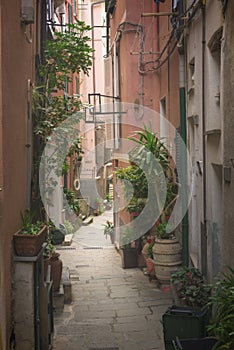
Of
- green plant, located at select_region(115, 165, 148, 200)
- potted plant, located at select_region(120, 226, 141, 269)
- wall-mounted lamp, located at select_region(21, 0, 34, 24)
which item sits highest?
wall-mounted lamp, located at select_region(21, 0, 34, 24)

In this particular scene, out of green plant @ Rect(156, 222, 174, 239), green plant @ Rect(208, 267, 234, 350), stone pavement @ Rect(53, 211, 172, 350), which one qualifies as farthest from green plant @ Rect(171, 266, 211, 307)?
green plant @ Rect(156, 222, 174, 239)

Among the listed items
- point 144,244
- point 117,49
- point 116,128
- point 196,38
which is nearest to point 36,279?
point 196,38

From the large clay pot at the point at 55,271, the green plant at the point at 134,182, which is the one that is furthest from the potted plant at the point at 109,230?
the large clay pot at the point at 55,271

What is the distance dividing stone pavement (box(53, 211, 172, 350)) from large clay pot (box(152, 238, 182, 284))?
430 millimetres

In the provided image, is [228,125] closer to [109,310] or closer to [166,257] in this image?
[109,310]

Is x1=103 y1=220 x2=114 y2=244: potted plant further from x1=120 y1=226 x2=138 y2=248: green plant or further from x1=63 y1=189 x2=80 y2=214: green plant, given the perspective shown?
x1=120 y1=226 x2=138 y2=248: green plant

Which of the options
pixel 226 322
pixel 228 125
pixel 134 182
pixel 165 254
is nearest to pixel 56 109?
pixel 134 182

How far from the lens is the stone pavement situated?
8180 millimetres

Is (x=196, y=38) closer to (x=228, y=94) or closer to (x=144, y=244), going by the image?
(x=228, y=94)

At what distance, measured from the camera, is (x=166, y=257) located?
10969 mm

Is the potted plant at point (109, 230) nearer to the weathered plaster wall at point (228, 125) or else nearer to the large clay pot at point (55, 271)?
the large clay pot at point (55, 271)

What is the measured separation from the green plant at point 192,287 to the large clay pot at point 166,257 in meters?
2.27

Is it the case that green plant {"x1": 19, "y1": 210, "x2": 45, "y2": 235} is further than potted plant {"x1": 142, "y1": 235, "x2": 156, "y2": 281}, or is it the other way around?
potted plant {"x1": 142, "y1": 235, "x2": 156, "y2": 281}

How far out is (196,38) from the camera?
29.0ft
